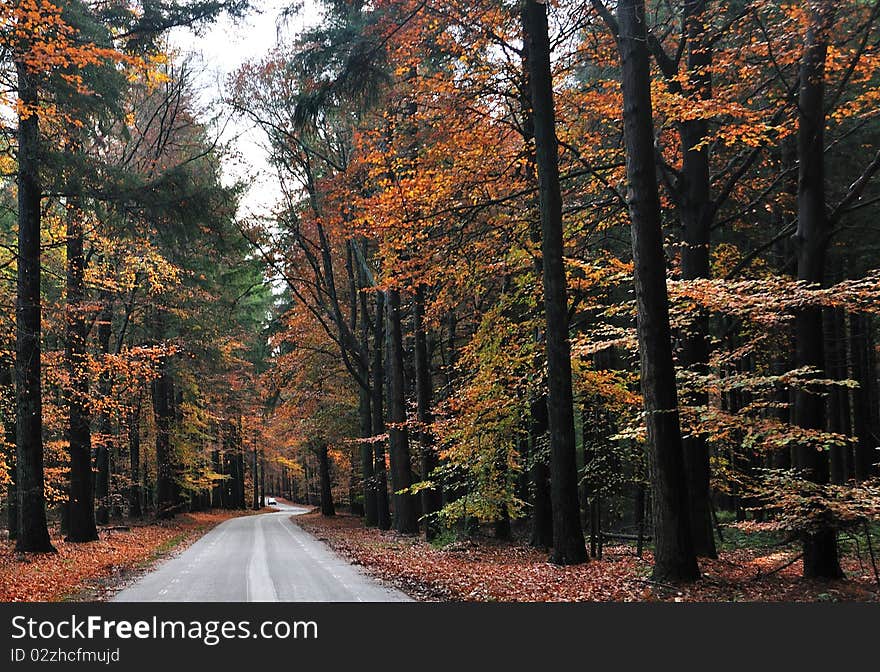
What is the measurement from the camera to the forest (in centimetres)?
948

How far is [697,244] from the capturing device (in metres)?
11.9

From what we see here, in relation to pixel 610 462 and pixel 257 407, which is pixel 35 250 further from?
pixel 257 407

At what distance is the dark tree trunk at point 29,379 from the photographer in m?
14.4

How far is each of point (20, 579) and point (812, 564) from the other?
1299 cm

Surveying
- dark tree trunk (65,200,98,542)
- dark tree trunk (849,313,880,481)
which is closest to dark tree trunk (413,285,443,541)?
dark tree trunk (65,200,98,542)

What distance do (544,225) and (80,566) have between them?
11.9 m

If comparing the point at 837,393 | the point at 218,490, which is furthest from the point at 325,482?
the point at 837,393

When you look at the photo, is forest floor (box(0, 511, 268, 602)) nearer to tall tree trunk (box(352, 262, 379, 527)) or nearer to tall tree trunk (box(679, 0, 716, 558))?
tall tree trunk (box(352, 262, 379, 527))

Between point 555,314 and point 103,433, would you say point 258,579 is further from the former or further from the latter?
point 103,433

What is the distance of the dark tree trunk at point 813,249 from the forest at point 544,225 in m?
0.04

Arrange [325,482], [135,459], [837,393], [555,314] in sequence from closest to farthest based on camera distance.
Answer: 1. [555,314]
2. [837,393]
3. [135,459]
4. [325,482]

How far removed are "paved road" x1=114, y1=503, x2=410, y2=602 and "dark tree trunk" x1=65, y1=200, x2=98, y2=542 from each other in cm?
328

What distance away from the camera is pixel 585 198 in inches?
684

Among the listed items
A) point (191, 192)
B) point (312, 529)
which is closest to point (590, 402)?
point (191, 192)
